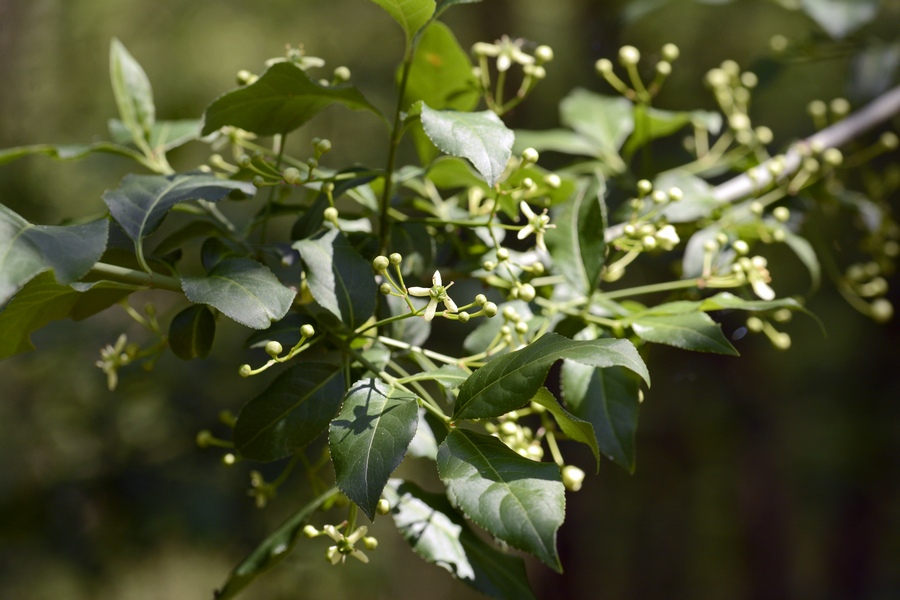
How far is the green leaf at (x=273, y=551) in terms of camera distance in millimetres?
752

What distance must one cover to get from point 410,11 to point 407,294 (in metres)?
0.24

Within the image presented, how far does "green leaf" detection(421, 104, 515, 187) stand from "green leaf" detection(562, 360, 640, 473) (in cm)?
22

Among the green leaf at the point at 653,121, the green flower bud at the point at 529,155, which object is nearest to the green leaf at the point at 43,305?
the green flower bud at the point at 529,155

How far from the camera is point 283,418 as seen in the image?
25.8 inches

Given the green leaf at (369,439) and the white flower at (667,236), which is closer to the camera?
the green leaf at (369,439)

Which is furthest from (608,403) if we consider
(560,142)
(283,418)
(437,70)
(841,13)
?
(841,13)

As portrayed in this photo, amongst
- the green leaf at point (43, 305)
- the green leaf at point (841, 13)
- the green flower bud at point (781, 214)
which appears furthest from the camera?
the green leaf at point (841, 13)

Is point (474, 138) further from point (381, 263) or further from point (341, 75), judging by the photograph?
point (341, 75)

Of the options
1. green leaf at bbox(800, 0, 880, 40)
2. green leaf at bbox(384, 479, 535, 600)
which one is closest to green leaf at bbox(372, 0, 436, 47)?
green leaf at bbox(384, 479, 535, 600)

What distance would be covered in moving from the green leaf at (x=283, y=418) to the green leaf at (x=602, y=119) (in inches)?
26.5

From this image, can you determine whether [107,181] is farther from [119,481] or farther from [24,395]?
[119,481]

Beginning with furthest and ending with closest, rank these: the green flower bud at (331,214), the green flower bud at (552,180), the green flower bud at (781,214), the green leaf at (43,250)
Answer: the green flower bud at (781,214)
the green flower bud at (552,180)
the green flower bud at (331,214)
the green leaf at (43,250)

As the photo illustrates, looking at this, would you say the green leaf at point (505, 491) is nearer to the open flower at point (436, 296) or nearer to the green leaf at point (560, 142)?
the open flower at point (436, 296)

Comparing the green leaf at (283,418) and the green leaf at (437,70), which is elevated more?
the green leaf at (437,70)
